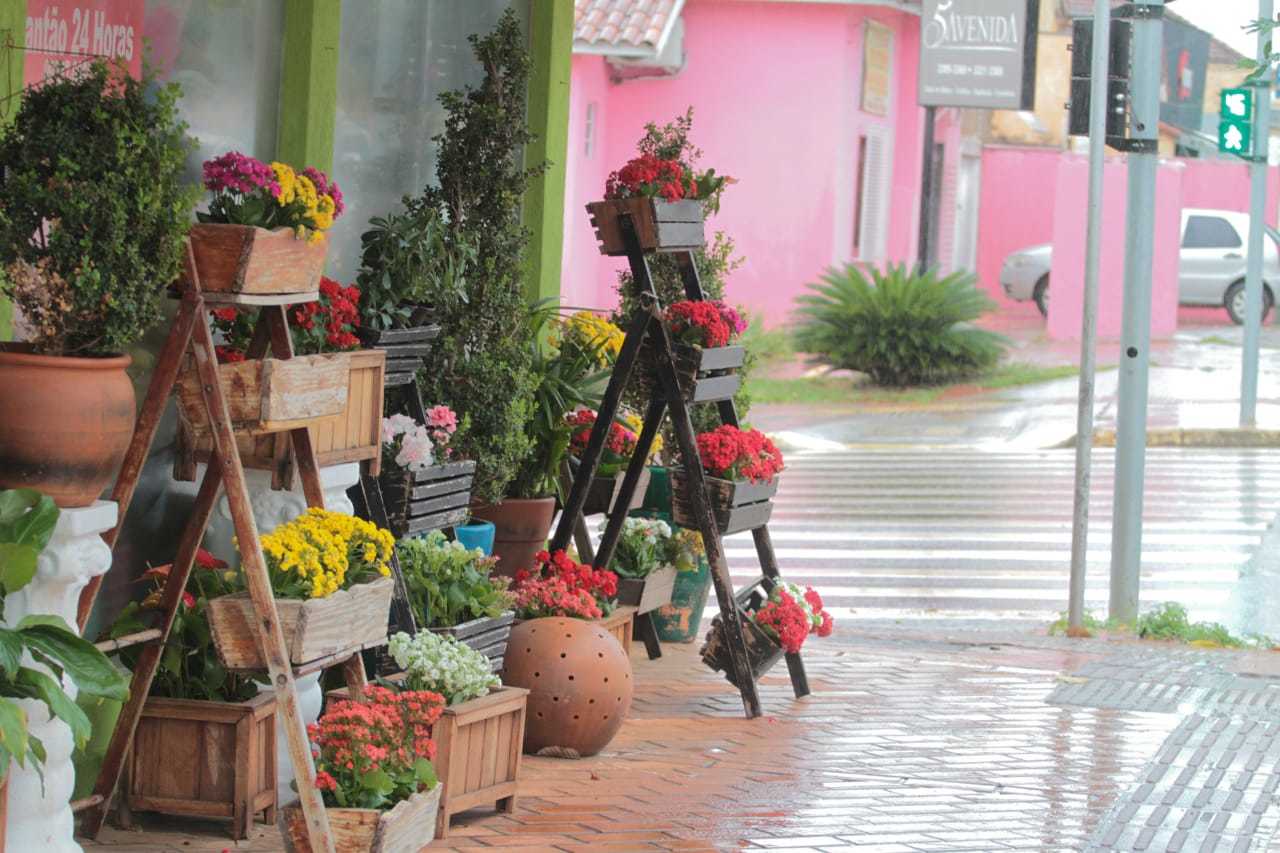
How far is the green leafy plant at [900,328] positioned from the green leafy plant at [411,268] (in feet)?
52.8

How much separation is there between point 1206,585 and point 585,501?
18.4 ft

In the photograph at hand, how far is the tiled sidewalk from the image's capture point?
578 cm

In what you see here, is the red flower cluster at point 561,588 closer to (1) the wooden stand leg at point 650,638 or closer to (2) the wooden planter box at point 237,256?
(1) the wooden stand leg at point 650,638

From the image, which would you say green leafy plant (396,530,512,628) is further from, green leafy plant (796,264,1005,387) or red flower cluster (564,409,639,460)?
green leafy plant (796,264,1005,387)

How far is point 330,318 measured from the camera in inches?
240

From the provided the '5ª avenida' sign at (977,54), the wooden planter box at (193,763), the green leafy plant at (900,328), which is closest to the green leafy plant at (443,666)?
the wooden planter box at (193,763)

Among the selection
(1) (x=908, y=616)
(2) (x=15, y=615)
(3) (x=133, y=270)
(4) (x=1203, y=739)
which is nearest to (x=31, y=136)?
(3) (x=133, y=270)

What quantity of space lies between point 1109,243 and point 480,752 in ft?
72.2

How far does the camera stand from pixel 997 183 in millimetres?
33250

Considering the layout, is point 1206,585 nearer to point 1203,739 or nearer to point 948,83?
point 1203,739

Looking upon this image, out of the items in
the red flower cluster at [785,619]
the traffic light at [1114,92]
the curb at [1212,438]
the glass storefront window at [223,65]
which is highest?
the traffic light at [1114,92]

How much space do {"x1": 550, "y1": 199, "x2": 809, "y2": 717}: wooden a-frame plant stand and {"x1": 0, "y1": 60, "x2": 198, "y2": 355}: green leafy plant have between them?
2.93 m

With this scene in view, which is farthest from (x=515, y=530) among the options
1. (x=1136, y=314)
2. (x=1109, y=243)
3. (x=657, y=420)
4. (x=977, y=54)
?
(x=1109, y=243)

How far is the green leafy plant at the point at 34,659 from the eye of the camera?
13.1ft
